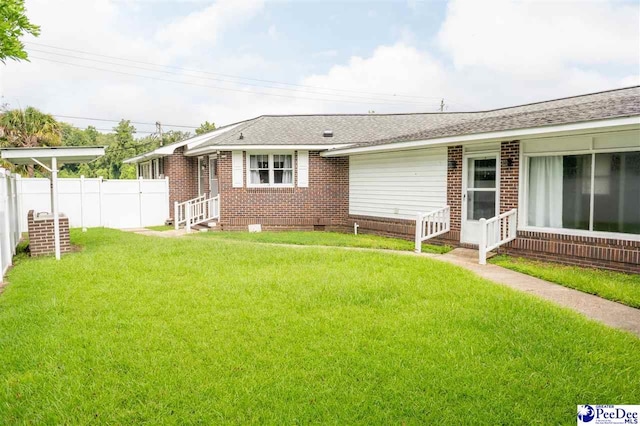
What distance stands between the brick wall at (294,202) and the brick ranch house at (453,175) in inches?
1.4

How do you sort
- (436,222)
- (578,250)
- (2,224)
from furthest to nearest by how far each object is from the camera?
(436,222) < (578,250) < (2,224)

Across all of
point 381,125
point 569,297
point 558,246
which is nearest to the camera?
point 569,297

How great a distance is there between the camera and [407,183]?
13336mm

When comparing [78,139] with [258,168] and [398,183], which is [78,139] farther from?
[398,183]

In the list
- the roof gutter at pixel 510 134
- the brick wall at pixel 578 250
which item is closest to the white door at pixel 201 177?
the roof gutter at pixel 510 134

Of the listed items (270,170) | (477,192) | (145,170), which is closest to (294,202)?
(270,170)

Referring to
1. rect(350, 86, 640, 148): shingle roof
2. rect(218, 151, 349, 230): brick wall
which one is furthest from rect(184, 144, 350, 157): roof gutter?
rect(350, 86, 640, 148): shingle roof

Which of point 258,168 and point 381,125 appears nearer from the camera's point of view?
point 258,168

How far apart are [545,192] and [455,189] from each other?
7.61 feet

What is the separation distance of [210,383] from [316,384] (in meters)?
0.88

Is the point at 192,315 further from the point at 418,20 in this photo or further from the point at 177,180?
the point at 418,20

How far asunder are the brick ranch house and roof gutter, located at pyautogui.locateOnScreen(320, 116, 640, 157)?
0.02m

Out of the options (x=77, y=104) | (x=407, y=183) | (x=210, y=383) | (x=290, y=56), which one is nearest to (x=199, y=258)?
(x=210, y=383)

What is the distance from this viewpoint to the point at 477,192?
37.2ft
